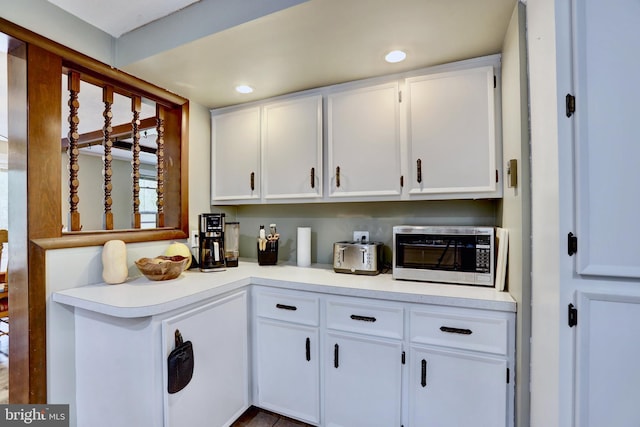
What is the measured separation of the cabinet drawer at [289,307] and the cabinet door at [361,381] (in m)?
0.16

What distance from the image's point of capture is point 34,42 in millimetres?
1423

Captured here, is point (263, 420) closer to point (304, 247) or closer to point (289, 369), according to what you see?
point (289, 369)

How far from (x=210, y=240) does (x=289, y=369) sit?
0.99 meters

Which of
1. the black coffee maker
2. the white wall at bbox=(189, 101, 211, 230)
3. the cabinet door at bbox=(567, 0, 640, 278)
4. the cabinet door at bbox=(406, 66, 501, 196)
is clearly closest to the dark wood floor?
the black coffee maker

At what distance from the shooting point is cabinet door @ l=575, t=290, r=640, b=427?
89 cm

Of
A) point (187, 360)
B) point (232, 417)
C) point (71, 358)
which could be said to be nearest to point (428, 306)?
point (187, 360)

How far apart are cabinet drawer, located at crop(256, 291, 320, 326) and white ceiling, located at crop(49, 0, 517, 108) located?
4.51 feet

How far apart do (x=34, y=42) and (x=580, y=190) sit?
7.77ft

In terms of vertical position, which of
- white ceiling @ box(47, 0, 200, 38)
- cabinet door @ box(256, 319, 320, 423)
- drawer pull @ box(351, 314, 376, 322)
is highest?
white ceiling @ box(47, 0, 200, 38)

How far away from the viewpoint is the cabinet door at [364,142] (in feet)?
6.04

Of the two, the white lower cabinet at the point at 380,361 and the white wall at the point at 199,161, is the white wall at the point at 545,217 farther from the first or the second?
the white wall at the point at 199,161

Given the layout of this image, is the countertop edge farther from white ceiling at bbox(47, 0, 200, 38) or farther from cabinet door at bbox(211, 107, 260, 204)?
white ceiling at bbox(47, 0, 200, 38)

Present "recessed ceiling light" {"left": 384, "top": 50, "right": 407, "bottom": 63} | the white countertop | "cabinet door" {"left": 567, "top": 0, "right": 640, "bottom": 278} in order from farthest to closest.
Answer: "recessed ceiling light" {"left": 384, "top": 50, "right": 407, "bottom": 63}
the white countertop
"cabinet door" {"left": 567, "top": 0, "right": 640, "bottom": 278}

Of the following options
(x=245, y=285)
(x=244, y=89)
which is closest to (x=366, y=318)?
(x=245, y=285)
